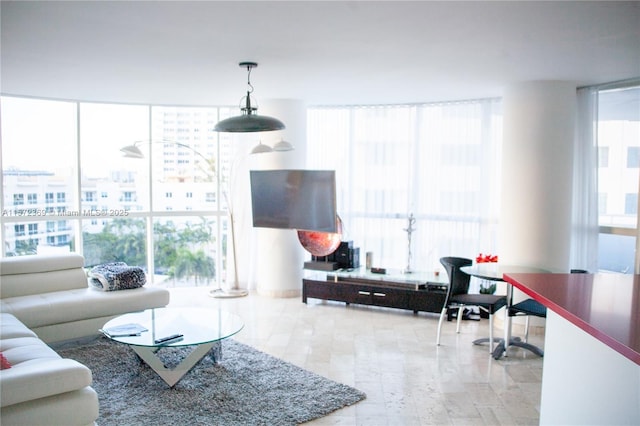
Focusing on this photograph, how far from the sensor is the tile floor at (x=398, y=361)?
338 centimetres

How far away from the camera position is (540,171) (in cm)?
516

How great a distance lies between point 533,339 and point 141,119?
557cm

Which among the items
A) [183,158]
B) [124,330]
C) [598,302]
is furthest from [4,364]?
[183,158]

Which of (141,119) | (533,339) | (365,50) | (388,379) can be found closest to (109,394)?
(388,379)

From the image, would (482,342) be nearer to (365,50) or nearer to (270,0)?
(365,50)

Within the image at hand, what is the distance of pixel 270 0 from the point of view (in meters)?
2.78

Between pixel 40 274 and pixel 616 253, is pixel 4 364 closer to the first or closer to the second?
pixel 40 274

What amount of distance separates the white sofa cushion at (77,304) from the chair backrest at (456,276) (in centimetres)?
273

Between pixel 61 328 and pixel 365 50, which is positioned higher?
pixel 365 50

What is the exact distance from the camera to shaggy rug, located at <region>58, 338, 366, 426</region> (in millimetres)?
3248

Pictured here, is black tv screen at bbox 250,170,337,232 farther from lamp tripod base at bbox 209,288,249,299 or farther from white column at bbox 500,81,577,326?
white column at bbox 500,81,577,326

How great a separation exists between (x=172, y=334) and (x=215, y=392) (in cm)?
54

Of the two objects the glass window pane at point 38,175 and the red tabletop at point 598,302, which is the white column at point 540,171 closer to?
the red tabletop at point 598,302

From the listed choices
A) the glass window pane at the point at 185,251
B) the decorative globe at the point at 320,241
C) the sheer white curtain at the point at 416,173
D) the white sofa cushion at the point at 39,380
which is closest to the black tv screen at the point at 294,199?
the decorative globe at the point at 320,241
